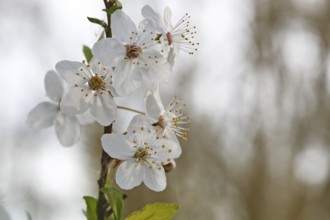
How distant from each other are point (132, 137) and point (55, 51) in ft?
13.4

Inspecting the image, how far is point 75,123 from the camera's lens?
79cm

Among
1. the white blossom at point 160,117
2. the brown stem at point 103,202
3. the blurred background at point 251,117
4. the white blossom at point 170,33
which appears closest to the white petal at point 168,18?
the white blossom at point 170,33

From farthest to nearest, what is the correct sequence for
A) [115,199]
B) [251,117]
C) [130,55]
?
[251,117] → [130,55] → [115,199]

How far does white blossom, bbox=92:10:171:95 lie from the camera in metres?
0.67

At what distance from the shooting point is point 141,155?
0.73m

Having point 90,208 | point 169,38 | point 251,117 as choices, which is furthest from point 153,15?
point 251,117

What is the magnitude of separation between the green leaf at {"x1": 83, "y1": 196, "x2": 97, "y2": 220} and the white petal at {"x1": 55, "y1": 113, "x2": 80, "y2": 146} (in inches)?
4.9

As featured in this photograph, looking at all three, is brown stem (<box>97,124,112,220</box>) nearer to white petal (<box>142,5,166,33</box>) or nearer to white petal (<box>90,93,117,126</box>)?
white petal (<box>90,93,117,126</box>)

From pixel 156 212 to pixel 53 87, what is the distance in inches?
10.2

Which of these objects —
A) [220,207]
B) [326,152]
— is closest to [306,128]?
[326,152]

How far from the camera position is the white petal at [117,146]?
2.13ft

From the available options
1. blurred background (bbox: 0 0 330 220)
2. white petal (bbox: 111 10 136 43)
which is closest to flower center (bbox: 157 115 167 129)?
white petal (bbox: 111 10 136 43)

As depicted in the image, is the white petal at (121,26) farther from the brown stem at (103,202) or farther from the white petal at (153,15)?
the brown stem at (103,202)

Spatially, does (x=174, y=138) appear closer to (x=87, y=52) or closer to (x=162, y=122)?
(x=162, y=122)
